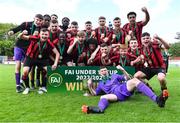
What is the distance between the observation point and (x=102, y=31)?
860 centimetres

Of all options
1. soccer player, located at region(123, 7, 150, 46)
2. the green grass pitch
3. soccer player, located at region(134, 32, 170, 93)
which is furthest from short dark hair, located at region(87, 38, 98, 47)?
the green grass pitch

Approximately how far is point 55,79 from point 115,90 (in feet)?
6.37

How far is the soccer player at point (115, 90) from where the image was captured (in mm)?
5598

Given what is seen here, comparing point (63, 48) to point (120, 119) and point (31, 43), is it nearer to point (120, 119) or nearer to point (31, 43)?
point (31, 43)

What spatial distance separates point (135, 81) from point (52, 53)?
2.79 metres

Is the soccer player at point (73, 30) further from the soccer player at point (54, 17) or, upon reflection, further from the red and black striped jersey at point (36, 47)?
the red and black striped jersey at point (36, 47)

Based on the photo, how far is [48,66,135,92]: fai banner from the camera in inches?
306

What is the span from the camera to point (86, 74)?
7.88 meters

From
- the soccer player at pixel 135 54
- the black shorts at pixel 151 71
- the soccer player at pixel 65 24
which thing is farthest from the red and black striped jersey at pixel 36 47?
the black shorts at pixel 151 71

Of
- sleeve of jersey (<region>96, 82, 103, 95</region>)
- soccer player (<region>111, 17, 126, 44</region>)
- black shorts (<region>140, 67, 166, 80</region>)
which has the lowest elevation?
sleeve of jersey (<region>96, 82, 103, 95</region>)

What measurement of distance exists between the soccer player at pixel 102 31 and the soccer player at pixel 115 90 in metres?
1.10

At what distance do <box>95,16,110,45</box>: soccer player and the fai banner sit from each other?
97 cm

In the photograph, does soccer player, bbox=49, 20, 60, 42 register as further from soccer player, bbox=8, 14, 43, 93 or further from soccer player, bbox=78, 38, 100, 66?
soccer player, bbox=78, 38, 100, 66

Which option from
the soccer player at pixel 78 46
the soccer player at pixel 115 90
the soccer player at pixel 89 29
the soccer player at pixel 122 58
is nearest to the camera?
the soccer player at pixel 115 90
